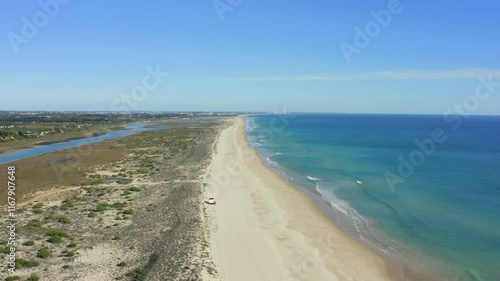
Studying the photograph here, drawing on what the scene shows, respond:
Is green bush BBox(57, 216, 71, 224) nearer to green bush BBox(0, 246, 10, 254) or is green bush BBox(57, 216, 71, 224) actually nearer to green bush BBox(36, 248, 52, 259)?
green bush BBox(0, 246, 10, 254)

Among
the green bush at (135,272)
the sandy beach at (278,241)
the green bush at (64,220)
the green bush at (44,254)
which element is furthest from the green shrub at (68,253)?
the sandy beach at (278,241)

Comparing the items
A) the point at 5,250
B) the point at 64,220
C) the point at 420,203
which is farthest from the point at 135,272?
the point at 420,203

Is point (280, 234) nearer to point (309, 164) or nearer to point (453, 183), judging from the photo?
point (453, 183)

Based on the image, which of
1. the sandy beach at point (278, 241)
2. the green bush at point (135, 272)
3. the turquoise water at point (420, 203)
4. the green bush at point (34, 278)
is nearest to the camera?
the green bush at point (34, 278)

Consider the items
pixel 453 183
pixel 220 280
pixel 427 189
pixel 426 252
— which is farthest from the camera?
pixel 453 183

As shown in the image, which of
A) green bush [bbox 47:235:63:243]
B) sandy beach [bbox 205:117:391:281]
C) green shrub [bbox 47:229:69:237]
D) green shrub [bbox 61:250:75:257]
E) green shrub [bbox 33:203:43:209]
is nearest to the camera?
sandy beach [bbox 205:117:391:281]

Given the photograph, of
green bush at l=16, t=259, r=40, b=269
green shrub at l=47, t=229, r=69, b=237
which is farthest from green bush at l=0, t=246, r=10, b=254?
green shrub at l=47, t=229, r=69, b=237

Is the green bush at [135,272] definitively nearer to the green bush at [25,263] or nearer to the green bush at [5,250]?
the green bush at [25,263]

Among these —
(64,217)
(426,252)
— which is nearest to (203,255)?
(64,217)
